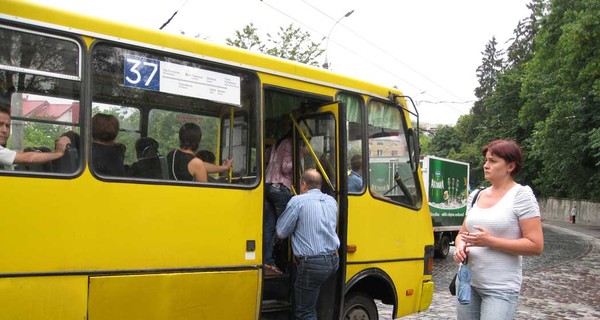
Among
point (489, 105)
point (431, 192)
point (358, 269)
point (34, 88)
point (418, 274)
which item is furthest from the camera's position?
point (489, 105)

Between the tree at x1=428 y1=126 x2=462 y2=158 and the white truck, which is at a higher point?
the tree at x1=428 y1=126 x2=462 y2=158

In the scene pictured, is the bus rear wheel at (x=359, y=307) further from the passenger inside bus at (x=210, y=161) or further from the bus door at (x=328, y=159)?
the passenger inside bus at (x=210, y=161)

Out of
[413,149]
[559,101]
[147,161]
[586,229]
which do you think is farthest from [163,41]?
[586,229]

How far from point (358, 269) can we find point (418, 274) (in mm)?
1053

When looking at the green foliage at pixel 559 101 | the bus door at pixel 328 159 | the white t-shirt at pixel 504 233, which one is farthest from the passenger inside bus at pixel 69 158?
the green foliage at pixel 559 101

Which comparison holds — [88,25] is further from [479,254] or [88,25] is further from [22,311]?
[479,254]

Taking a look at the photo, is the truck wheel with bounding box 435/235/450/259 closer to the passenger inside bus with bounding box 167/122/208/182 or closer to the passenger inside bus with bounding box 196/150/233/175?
the passenger inside bus with bounding box 196/150/233/175

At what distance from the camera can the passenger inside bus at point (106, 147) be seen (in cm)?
412

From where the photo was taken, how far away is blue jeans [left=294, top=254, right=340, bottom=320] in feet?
16.9

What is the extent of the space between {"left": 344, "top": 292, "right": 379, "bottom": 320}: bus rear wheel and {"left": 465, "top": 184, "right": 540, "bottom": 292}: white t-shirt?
2317 mm

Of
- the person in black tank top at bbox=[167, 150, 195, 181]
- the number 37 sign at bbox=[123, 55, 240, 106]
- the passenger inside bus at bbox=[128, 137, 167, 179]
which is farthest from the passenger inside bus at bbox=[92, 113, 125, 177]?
the person in black tank top at bbox=[167, 150, 195, 181]

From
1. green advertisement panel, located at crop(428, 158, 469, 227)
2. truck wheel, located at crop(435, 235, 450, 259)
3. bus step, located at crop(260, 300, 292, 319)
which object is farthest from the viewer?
truck wheel, located at crop(435, 235, 450, 259)

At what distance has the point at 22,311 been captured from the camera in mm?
3717

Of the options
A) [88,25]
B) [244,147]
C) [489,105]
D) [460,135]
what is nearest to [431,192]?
[244,147]
